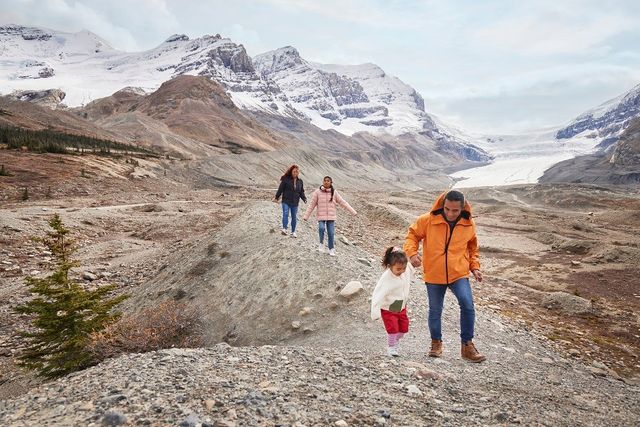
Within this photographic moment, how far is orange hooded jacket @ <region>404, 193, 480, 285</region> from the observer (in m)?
6.65

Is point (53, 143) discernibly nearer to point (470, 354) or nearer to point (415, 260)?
point (415, 260)

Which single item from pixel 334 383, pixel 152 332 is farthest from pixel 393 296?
pixel 152 332

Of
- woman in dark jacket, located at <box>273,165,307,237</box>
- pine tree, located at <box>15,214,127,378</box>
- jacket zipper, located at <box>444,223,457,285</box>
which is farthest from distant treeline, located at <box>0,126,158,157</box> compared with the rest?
jacket zipper, located at <box>444,223,457,285</box>

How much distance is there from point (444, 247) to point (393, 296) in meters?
1.15

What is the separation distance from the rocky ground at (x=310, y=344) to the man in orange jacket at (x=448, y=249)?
122 centimetres

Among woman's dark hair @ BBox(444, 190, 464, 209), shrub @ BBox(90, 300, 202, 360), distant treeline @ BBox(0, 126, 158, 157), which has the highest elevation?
distant treeline @ BBox(0, 126, 158, 157)

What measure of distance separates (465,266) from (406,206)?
5074 centimetres

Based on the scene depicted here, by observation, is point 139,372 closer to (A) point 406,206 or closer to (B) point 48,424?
(B) point 48,424

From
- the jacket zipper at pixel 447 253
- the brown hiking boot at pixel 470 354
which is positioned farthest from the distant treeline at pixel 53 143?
the brown hiking boot at pixel 470 354

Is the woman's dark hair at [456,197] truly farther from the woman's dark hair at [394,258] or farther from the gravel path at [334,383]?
the gravel path at [334,383]

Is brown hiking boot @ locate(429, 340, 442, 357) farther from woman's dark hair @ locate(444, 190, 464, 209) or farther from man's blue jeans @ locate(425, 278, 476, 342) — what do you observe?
woman's dark hair @ locate(444, 190, 464, 209)

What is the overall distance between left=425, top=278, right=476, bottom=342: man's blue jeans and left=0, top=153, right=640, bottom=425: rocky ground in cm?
54

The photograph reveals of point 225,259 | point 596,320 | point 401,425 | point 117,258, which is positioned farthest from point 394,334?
point 117,258

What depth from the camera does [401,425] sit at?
185 inches
